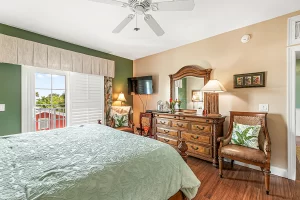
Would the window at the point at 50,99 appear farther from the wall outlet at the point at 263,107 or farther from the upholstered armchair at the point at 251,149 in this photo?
the wall outlet at the point at 263,107

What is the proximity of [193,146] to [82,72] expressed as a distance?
2929mm

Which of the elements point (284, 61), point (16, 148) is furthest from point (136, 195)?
point (284, 61)

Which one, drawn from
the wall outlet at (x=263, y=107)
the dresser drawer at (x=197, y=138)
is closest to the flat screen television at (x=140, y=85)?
the dresser drawer at (x=197, y=138)

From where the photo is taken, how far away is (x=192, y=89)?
11.4ft

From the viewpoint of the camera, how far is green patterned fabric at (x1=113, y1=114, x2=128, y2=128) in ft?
12.4

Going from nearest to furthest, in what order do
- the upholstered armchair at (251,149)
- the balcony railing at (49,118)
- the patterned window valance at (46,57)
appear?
1. the upholstered armchair at (251,149)
2. the patterned window valance at (46,57)
3. the balcony railing at (49,118)

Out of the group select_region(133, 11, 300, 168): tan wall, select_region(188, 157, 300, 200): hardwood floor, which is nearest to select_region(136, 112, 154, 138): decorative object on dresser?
select_region(188, 157, 300, 200): hardwood floor

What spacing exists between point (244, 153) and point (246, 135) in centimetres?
33

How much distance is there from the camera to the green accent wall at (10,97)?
257 cm

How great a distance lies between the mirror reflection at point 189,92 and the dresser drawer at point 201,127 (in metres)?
0.56

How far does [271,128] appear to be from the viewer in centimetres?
250

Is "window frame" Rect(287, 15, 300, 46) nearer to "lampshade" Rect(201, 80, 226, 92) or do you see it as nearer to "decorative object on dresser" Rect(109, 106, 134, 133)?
"lampshade" Rect(201, 80, 226, 92)

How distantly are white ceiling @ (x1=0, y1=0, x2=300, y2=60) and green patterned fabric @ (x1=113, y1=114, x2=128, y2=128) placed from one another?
181cm

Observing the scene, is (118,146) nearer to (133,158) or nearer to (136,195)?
(133,158)
